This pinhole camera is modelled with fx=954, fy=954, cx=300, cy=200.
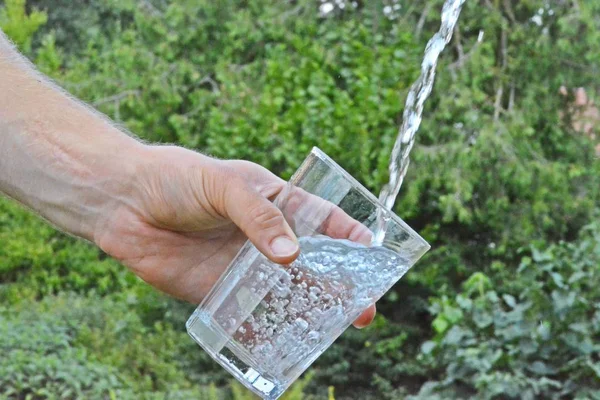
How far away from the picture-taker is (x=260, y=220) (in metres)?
1.62

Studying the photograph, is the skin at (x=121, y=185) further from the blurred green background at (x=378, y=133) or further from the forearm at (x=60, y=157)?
the blurred green background at (x=378, y=133)

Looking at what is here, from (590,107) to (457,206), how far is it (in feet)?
3.95

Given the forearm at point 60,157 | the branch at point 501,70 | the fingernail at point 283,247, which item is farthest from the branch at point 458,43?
the fingernail at point 283,247

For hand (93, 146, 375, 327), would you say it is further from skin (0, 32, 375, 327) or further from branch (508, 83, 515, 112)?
branch (508, 83, 515, 112)

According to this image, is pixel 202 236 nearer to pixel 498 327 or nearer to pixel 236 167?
pixel 236 167

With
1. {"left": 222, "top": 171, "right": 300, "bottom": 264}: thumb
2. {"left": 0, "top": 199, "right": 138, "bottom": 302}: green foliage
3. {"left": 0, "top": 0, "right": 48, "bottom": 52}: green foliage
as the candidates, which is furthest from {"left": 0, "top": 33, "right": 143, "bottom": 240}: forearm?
{"left": 0, "top": 0, "right": 48, "bottom": 52}: green foliage

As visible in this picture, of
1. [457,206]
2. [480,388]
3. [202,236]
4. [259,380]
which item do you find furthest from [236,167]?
[457,206]

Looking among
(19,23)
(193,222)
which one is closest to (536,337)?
(193,222)

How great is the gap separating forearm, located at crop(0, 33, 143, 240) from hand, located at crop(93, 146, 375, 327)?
0.03 m

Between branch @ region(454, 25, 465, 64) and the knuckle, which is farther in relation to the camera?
branch @ region(454, 25, 465, 64)

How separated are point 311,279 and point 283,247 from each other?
0.07 meters

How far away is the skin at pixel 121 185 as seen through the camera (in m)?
1.77

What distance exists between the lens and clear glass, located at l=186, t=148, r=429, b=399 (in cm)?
157

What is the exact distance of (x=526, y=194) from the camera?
18.4 feet
